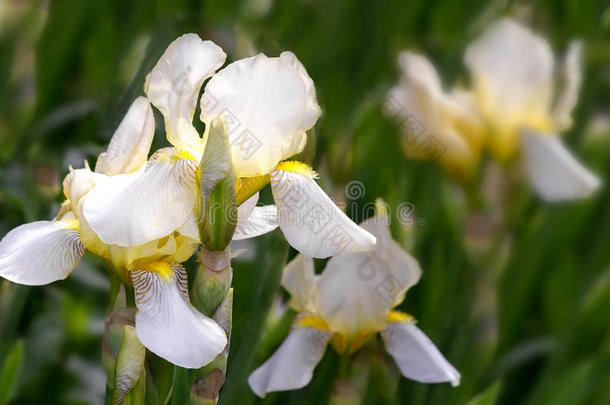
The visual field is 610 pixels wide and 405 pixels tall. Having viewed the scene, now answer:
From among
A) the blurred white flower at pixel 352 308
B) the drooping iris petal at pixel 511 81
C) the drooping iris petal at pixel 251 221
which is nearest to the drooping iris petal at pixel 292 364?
the blurred white flower at pixel 352 308

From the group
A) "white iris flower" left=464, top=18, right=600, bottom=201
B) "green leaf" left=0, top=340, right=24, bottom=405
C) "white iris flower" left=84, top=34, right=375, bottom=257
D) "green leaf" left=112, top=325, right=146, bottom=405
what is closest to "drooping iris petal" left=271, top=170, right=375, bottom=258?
"white iris flower" left=84, top=34, right=375, bottom=257

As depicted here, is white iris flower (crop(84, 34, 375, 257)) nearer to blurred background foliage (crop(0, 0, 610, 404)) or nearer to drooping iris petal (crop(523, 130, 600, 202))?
blurred background foliage (crop(0, 0, 610, 404))

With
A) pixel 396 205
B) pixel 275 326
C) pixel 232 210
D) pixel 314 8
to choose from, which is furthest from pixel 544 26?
pixel 232 210

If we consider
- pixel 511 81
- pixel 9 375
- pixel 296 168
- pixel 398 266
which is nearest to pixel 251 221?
pixel 296 168

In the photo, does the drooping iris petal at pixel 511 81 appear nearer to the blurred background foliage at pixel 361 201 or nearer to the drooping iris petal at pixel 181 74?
the blurred background foliage at pixel 361 201

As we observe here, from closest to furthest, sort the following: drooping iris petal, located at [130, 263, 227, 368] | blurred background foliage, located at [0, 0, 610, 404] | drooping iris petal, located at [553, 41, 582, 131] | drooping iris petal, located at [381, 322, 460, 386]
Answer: drooping iris petal, located at [130, 263, 227, 368], drooping iris petal, located at [381, 322, 460, 386], blurred background foliage, located at [0, 0, 610, 404], drooping iris petal, located at [553, 41, 582, 131]

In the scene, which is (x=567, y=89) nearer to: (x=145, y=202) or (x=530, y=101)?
(x=530, y=101)
